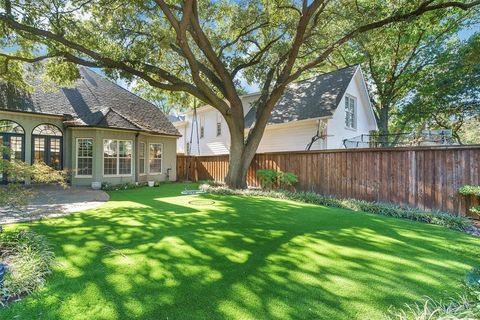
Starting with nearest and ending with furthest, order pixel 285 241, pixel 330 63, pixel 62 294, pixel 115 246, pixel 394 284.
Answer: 1. pixel 62 294
2. pixel 394 284
3. pixel 115 246
4. pixel 285 241
5. pixel 330 63

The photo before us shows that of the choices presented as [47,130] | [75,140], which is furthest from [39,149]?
[75,140]

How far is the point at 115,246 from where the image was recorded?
14.0 ft

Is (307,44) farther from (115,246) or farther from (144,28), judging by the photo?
(115,246)

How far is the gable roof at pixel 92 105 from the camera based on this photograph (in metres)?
12.5

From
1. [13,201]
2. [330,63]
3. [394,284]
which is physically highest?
[330,63]

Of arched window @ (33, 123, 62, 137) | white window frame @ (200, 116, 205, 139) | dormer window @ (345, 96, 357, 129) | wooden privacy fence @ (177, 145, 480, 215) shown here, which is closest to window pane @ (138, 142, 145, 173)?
arched window @ (33, 123, 62, 137)

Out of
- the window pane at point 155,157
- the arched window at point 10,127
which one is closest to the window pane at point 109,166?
the window pane at point 155,157

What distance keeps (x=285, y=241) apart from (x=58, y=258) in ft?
11.6

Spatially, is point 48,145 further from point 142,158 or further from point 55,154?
point 142,158

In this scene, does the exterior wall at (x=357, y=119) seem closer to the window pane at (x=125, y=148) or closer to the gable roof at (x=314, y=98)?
the gable roof at (x=314, y=98)

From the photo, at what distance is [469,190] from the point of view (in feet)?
21.3

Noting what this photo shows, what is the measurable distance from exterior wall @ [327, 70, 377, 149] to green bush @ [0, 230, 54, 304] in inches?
477

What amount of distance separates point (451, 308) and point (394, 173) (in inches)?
255

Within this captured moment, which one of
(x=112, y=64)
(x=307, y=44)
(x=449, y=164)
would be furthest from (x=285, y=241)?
(x=307, y=44)
